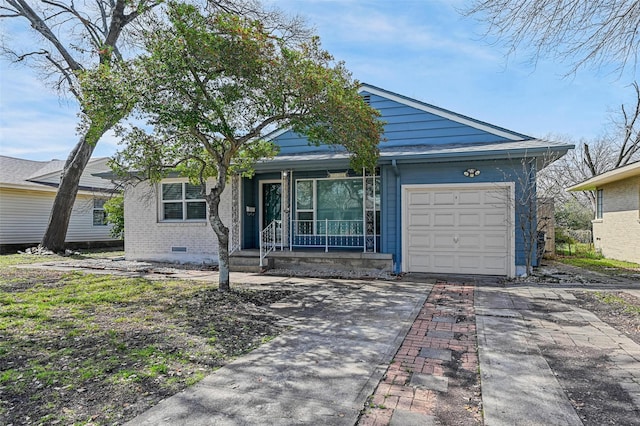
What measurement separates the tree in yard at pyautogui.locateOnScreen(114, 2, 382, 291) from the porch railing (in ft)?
10.7

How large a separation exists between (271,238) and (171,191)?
3.81 meters

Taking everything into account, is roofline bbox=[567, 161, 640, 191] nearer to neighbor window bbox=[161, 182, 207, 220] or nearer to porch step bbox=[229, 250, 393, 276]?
porch step bbox=[229, 250, 393, 276]

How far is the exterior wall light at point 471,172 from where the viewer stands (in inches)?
368

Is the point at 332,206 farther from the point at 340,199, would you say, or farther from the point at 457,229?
the point at 457,229

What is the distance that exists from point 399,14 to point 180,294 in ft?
24.2

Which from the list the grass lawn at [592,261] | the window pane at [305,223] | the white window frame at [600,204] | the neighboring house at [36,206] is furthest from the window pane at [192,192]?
the white window frame at [600,204]

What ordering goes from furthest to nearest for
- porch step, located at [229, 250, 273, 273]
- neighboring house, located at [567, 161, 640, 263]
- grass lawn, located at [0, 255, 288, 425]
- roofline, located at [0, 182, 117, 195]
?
roofline, located at [0, 182, 117, 195] < neighboring house, located at [567, 161, 640, 263] < porch step, located at [229, 250, 273, 273] < grass lawn, located at [0, 255, 288, 425]

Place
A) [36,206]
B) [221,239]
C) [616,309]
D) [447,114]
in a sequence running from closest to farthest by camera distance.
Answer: [616,309] → [221,239] → [447,114] → [36,206]

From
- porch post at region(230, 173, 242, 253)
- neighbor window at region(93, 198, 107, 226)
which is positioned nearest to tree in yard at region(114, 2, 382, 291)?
porch post at region(230, 173, 242, 253)

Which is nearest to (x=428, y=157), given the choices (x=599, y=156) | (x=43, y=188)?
A: (x=43, y=188)

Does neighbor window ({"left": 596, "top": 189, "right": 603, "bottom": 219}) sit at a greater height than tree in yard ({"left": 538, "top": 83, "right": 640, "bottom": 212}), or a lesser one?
lesser

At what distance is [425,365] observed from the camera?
386cm

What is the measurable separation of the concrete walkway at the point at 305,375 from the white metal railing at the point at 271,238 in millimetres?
4527

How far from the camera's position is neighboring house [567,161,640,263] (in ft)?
40.3
